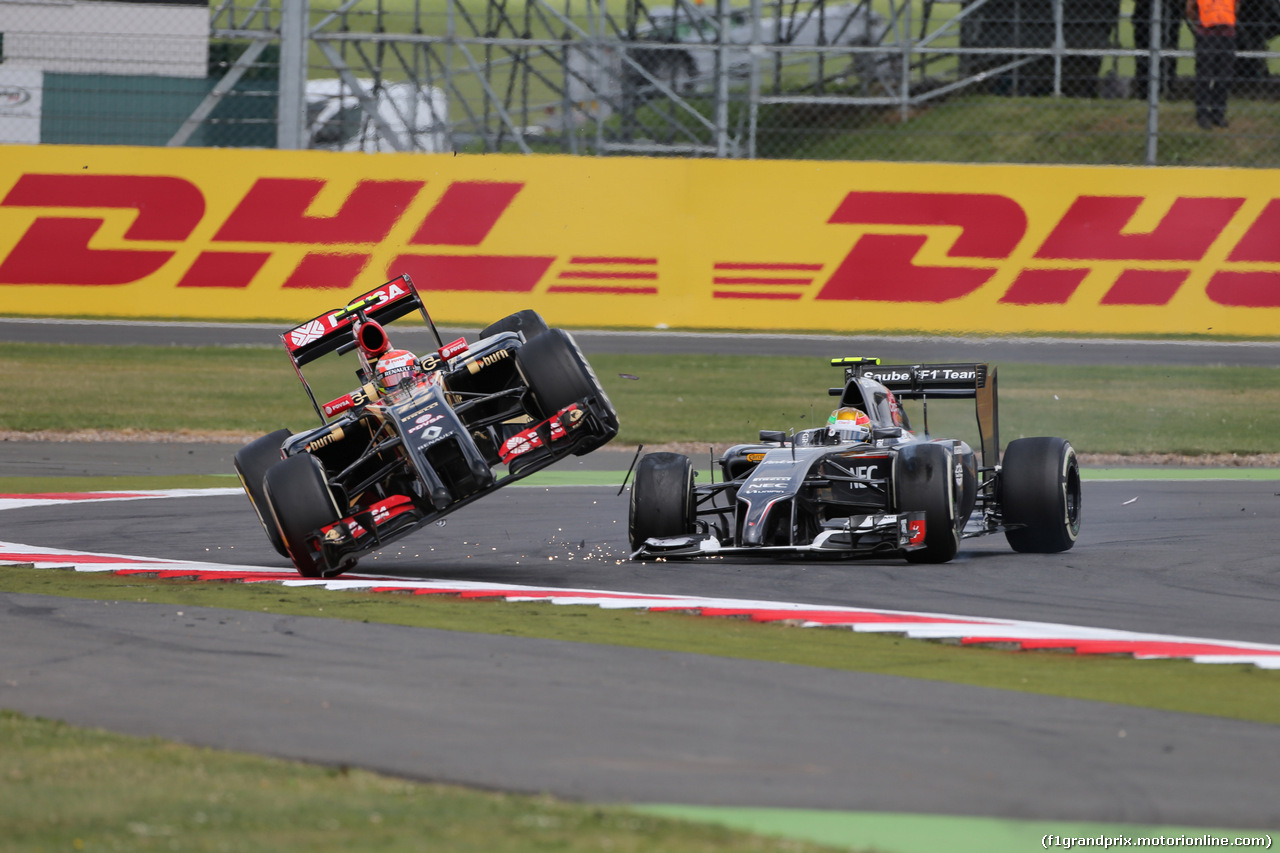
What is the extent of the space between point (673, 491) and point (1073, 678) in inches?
152

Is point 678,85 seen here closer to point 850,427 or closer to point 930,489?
point 850,427

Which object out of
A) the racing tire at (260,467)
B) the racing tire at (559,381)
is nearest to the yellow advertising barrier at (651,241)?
the racing tire at (260,467)

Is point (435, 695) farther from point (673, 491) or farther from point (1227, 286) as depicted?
point (1227, 286)

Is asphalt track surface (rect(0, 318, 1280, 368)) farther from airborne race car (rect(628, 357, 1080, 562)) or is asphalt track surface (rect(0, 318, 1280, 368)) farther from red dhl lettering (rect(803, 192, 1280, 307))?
airborne race car (rect(628, 357, 1080, 562))

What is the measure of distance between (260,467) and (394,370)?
92 centimetres

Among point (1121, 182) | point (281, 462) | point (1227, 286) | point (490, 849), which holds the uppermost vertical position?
point (490, 849)

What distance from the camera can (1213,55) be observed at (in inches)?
864

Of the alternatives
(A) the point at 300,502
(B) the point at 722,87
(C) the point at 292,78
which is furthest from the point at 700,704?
(C) the point at 292,78

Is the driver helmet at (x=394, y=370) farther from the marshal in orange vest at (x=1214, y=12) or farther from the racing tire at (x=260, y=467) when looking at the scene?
the marshal in orange vest at (x=1214, y=12)

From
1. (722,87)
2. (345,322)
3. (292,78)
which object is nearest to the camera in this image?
(345,322)

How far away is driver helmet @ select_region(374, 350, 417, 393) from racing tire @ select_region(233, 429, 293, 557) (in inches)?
23.8

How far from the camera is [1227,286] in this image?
2047cm

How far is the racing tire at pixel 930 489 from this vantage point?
9.51 m

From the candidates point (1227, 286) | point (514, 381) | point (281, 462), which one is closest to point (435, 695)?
point (281, 462)
